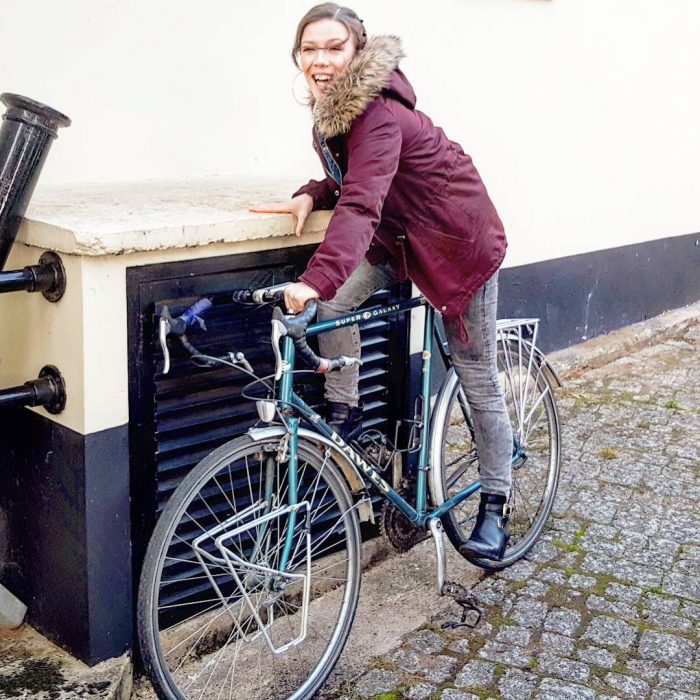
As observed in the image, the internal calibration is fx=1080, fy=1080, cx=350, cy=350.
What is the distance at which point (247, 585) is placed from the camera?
10.0ft

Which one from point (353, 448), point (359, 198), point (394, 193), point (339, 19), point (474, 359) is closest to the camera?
point (359, 198)

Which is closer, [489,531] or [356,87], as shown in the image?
[356,87]

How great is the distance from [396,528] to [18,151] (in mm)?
1955

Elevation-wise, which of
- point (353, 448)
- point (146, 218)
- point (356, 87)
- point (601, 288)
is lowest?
point (353, 448)

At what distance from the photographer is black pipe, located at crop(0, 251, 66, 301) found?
292cm

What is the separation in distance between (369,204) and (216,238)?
19.0 inches

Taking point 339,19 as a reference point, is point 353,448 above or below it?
below

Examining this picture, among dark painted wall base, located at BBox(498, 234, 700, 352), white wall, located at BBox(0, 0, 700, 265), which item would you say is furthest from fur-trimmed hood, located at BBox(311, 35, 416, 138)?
dark painted wall base, located at BBox(498, 234, 700, 352)

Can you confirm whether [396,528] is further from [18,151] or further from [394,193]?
[18,151]

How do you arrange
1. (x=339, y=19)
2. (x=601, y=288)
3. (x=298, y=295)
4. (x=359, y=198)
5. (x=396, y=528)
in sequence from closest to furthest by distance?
1. (x=298, y=295)
2. (x=359, y=198)
3. (x=339, y=19)
4. (x=396, y=528)
5. (x=601, y=288)

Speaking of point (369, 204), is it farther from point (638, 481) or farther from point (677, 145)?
point (677, 145)

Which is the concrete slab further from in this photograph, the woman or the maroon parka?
the maroon parka

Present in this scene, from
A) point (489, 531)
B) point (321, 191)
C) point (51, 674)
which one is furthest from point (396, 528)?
point (51, 674)

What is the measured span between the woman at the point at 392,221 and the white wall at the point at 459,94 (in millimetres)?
937
